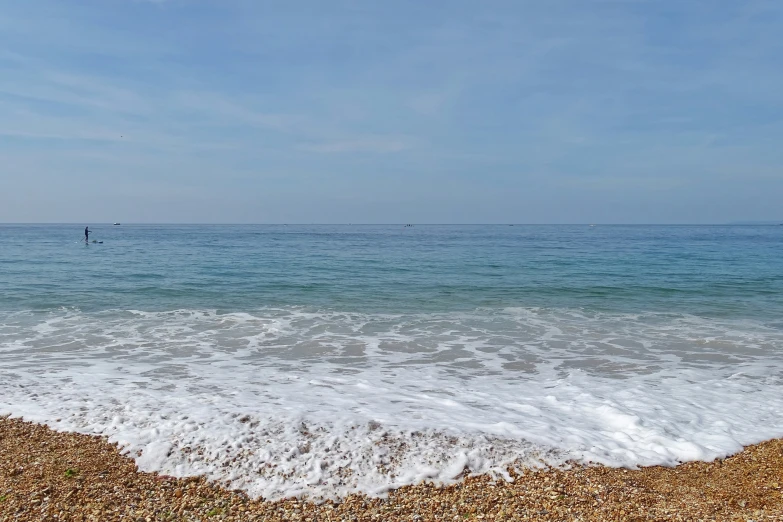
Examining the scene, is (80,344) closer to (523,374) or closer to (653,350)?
(523,374)

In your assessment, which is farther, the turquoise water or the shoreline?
the turquoise water

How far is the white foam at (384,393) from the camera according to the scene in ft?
18.5

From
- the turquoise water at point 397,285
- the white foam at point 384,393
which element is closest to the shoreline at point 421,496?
the white foam at point 384,393

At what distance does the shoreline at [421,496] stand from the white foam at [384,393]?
245 millimetres

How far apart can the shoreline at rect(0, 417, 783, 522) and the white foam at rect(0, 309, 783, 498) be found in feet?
0.80

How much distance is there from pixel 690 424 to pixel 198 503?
5.81 m

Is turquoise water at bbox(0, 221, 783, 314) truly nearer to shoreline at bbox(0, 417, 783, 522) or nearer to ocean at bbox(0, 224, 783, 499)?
ocean at bbox(0, 224, 783, 499)

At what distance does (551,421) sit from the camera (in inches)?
268

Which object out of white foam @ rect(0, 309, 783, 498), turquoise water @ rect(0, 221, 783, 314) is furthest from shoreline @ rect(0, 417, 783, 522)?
turquoise water @ rect(0, 221, 783, 314)

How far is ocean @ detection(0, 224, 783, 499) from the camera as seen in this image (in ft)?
18.8

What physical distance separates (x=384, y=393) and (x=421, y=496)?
126 inches

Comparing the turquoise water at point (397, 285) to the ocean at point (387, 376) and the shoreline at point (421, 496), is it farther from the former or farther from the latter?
the shoreline at point (421, 496)

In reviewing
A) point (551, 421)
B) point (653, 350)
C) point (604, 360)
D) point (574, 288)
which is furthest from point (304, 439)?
point (574, 288)

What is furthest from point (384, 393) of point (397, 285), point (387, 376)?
point (397, 285)
